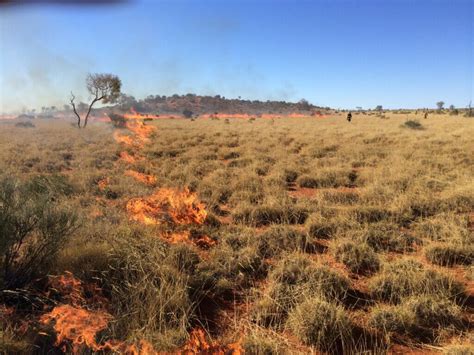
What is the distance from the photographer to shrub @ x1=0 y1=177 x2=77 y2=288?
4000 millimetres

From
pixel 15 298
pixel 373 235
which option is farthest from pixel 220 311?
pixel 373 235

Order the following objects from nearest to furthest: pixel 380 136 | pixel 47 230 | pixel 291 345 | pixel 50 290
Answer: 1. pixel 291 345
2. pixel 50 290
3. pixel 47 230
4. pixel 380 136

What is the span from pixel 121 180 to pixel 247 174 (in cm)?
386

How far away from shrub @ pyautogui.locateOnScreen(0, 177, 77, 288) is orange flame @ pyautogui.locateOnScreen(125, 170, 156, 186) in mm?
5718

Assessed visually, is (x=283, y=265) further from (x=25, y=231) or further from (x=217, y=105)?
(x=217, y=105)

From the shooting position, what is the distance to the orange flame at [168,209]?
22.1ft

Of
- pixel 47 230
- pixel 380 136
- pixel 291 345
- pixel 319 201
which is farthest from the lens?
pixel 380 136

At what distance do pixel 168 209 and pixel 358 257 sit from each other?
400cm

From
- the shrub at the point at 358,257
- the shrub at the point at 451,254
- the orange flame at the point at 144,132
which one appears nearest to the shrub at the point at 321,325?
the shrub at the point at 358,257

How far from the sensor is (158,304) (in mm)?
3775

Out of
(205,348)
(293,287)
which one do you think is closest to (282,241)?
(293,287)

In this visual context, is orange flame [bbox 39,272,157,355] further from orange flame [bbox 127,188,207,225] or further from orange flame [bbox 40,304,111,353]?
orange flame [bbox 127,188,207,225]

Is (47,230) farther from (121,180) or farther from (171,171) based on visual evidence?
(171,171)

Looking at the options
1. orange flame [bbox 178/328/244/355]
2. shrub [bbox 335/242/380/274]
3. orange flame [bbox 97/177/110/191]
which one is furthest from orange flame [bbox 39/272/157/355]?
orange flame [bbox 97/177/110/191]
